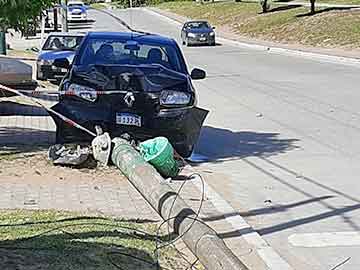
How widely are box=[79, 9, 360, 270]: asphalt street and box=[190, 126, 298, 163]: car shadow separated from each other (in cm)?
2

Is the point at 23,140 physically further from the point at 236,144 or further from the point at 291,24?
the point at 291,24

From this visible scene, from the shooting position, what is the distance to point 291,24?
5003 cm

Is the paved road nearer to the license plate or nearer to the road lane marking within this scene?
the road lane marking

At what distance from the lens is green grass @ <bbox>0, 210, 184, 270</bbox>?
6.07 meters

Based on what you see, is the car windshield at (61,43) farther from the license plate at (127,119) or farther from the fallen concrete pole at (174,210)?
the fallen concrete pole at (174,210)

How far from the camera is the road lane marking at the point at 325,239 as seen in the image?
7.61 m

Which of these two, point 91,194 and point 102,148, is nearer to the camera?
point 91,194

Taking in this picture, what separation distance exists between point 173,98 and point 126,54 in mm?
1511

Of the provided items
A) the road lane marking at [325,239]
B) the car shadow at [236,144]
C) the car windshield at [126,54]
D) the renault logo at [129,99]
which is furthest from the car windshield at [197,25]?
the road lane marking at [325,239]

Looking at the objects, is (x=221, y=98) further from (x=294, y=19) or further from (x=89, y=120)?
(x=294, y=19)

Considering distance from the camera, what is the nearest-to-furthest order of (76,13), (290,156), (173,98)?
(173,98) → (290,156) → (76,13)

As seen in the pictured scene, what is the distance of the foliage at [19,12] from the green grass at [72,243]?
2.72 metres

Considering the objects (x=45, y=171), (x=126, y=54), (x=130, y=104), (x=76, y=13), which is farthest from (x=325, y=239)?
(x=76, y=13)

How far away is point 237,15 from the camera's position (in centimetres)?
→ 6531
